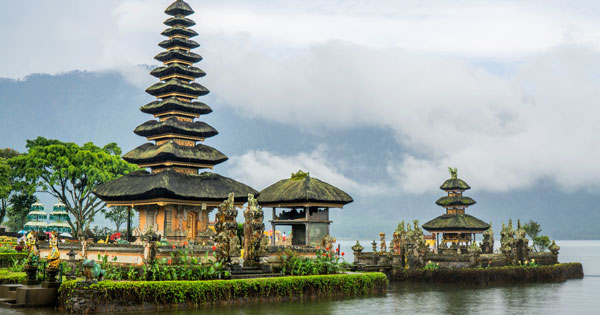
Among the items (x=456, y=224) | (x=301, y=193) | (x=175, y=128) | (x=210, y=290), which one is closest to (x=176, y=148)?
(x=175, y=128)

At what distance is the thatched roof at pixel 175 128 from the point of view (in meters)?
51.5

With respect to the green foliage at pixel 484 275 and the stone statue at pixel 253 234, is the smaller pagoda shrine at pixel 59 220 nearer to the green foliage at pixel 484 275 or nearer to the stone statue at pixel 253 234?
the stone statue at pixel 253 234

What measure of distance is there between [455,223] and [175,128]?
32.7 meters

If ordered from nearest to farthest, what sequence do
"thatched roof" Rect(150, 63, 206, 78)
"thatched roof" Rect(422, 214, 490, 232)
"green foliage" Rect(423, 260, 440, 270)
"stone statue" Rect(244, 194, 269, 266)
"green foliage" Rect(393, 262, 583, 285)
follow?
1. "stone statue" Rect(244, 194, 269, 266)
2. "green foliage" Rect(393, 262, 583, 285)
3. "green foliage" Rect(423, 260, 440, 270)
4. "thatched roof" Rect(150, 63, 206, 78)
5. "thatched roof" Rect(422, 214, 490, 232)

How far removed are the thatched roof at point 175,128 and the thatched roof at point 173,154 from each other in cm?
113

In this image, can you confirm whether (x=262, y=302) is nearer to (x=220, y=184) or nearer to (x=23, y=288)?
(x=23, y=288)

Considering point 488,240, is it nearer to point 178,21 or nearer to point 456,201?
point 456,201

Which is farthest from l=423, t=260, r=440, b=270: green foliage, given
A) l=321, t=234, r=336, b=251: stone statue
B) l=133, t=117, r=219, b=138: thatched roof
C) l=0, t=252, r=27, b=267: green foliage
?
l=0, t=252, r=27, b=267: green foliage

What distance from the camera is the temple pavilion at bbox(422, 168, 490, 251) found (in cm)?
6650

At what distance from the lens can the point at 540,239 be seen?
288 ft

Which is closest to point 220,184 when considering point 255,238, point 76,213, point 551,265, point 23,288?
point 255,238

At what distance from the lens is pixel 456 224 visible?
6656cm

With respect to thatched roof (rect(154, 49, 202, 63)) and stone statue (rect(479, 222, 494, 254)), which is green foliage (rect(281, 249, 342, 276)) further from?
stone statue (rect(479, 222, 494, 254))

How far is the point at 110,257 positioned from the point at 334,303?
12.7m
